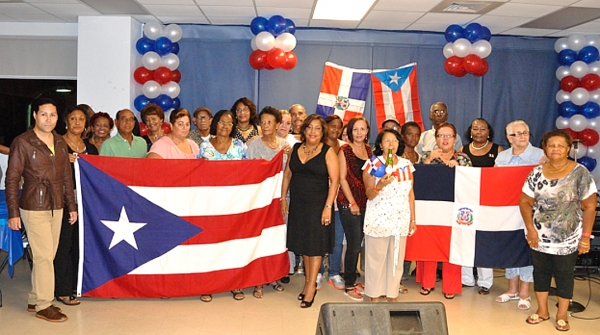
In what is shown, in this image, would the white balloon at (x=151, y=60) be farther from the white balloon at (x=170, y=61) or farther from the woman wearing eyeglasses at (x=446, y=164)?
the woman wearing eyeglasses at (x=446, y=164)

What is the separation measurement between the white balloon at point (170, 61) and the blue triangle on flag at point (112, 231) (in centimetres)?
302

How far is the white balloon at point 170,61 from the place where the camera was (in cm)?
676

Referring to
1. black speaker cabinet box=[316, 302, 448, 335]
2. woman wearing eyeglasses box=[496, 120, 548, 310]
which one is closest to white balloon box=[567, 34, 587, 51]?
woman wearing eyeglasses box=[496, 120, 548, 310]

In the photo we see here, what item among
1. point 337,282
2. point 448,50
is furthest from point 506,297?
point 448,50

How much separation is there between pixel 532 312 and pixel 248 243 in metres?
2.30

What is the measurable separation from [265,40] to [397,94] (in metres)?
2.02

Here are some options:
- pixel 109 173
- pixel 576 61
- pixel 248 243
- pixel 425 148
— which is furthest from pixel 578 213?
pixel 576 61

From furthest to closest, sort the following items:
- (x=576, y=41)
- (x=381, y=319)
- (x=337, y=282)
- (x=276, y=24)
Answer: (x=576, y=41)
(x=276, y=24)
(x=337, y=282)
(x=381, y=319)

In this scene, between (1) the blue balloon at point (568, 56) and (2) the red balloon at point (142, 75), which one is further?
(1) the blue balloon at point (568, 56)

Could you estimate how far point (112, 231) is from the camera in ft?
13.3

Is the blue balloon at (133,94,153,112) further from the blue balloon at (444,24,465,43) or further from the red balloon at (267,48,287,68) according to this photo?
the blue balloon at (444,24,465,43)

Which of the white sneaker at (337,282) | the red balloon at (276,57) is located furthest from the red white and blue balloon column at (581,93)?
the white sneaker at (337,282)

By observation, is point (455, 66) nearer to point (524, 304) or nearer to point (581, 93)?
point (581, 93)

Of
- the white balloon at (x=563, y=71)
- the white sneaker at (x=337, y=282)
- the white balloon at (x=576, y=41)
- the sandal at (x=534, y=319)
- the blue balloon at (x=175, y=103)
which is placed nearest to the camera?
the sandal at (x=534, y=319)
